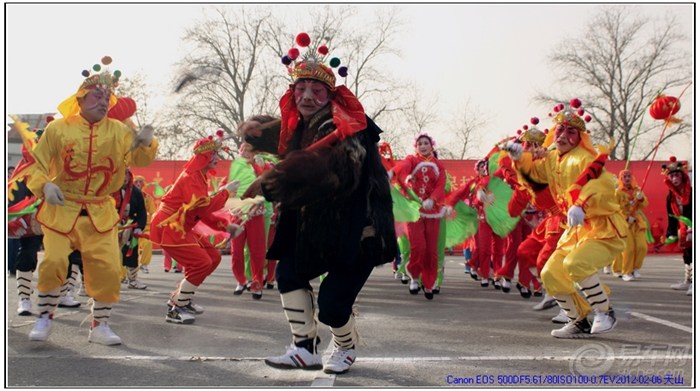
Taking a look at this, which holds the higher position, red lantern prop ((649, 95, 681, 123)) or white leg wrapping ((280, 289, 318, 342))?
red lantern prop ((649, 95, 681, 123))

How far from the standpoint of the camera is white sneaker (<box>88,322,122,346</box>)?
5.75m

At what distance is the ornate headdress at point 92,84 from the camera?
18.9ft

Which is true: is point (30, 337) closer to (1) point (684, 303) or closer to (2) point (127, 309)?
(2) point (127, 309)

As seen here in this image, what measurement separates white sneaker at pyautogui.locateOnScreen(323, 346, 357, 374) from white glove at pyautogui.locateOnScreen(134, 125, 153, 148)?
223cm

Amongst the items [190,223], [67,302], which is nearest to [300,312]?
[190,223]

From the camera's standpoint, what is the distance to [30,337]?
5.86 meters

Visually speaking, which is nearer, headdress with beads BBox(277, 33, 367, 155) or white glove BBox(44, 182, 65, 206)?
headdress with beads BBox(277, 33, 367, 155)

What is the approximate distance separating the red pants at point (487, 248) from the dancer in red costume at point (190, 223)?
14.8 ft

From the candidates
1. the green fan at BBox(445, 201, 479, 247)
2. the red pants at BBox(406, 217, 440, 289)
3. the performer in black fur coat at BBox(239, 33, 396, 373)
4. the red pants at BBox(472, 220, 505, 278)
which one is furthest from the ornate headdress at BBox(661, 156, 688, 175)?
the performer in black fur coat at BBox(239, 33, 396, 373)

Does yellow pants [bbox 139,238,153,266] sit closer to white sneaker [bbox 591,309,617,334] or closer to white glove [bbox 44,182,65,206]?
white glove [bbox 44,182,65,206]

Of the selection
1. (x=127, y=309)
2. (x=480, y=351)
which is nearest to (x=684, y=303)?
(x=480, y=351)

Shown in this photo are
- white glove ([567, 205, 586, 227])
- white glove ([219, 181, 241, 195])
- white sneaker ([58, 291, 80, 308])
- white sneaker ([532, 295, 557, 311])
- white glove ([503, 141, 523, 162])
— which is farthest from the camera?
white sneaker ([58, 291, 80, 308])

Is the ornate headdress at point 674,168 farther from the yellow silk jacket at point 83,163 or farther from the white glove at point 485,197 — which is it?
the yellow silk jacket at point 83,163

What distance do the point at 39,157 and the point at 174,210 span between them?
6.42ft
